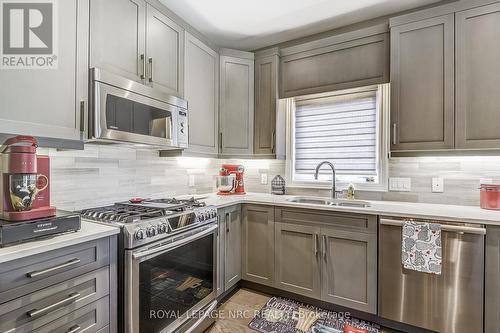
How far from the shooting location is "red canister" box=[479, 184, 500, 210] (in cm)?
177

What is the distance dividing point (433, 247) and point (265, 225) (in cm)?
126

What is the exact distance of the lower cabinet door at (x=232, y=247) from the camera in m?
2.22

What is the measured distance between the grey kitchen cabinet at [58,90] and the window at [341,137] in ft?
6.72

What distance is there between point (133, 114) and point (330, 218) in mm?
1669

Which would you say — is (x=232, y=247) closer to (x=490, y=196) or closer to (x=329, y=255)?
(x=329, y=255)

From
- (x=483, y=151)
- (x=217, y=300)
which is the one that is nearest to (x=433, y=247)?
(x=483, y=151)

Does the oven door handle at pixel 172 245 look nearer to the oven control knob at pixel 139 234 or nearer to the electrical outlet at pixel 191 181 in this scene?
the oven control knob at pixel 139 234

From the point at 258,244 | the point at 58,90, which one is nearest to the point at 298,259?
the point at 258,244

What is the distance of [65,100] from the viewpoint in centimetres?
133

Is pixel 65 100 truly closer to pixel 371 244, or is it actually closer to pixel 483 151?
pixel 371 244

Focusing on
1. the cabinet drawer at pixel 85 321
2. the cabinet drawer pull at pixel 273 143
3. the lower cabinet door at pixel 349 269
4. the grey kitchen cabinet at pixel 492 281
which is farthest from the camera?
the cabinet drawer pull at pixel 273 143

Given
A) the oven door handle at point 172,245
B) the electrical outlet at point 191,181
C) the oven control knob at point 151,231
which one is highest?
the electrical outlet at point 191,181

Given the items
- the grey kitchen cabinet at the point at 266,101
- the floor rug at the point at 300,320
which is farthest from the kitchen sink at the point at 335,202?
the floor rug at the point at 300,320
